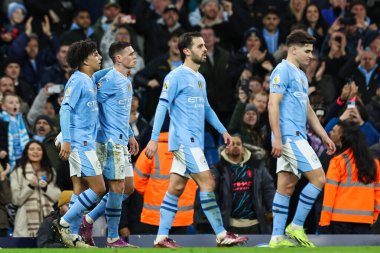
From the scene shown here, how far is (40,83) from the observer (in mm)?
21891

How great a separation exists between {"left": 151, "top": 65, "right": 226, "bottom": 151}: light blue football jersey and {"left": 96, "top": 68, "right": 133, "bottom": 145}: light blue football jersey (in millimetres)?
449

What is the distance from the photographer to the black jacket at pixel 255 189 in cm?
1689

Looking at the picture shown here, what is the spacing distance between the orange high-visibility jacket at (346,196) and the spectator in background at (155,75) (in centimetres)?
544

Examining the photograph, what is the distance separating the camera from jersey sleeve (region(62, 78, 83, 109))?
14.0 m

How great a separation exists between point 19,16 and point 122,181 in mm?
9704

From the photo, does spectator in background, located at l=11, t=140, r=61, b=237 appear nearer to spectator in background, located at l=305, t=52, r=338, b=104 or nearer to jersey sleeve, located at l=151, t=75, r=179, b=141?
jersey sleeve, located at l=151, t=75, r=179, b=141

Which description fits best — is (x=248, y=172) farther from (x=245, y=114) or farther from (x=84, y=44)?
(x=84, y=44)

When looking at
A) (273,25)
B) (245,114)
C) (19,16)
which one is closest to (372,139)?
(245,114)

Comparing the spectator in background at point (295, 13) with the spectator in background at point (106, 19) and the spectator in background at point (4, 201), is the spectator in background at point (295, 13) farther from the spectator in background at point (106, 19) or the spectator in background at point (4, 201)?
the spectator in background at point (4, 201)

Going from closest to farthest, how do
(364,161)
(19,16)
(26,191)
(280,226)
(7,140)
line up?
1. (280,226)
2. (364,161)
3. (26,191)
4. (7,140)
5. (19,16)

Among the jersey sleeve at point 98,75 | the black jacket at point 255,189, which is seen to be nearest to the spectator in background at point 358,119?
the black jacket at point 255,189

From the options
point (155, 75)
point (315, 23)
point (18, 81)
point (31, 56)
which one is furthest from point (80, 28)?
point (315, 23)

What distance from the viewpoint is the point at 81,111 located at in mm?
14094

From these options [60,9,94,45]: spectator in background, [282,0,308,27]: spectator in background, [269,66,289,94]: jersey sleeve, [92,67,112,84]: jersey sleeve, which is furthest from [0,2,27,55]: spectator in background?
[269,66,289,94]: jersey sleeve
